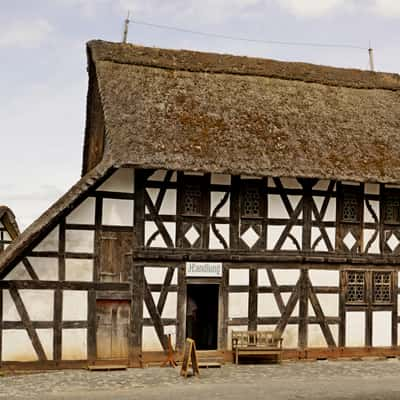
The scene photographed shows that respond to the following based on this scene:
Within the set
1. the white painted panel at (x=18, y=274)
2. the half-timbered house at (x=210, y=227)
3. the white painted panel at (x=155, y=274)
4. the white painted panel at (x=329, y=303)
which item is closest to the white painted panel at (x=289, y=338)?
the half-timbered house at (x=210, y=227)

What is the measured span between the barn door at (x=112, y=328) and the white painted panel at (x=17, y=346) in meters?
1.66

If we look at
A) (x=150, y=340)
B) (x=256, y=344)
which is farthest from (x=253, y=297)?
(x=150, y=340)

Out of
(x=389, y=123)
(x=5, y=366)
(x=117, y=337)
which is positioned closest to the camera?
(x=5, y=366)

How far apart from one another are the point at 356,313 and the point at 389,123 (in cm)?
564

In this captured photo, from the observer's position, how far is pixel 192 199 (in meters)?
18.7

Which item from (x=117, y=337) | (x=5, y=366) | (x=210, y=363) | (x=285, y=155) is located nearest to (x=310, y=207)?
(x=285, y=155)

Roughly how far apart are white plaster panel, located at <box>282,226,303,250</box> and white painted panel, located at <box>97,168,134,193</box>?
438 cm

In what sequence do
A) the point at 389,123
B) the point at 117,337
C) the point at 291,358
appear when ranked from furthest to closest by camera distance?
the point at 389,123 → the point at 291,358 → the point at 117,337

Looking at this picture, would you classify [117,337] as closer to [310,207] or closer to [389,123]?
[310,207]

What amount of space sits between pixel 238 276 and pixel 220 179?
8.37 feet

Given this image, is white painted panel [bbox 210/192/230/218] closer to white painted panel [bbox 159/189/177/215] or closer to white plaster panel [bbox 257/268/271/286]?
white painted panel [bbox 159/189/177/215]

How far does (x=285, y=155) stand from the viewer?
18.8 meters

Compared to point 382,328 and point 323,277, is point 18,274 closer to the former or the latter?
point 323,277

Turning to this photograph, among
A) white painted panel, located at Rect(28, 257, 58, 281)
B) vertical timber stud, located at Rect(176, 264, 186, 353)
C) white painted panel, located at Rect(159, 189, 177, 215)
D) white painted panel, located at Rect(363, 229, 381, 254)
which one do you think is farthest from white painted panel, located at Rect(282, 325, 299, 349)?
white painted panel, located at Rect(28, 257, 58, 281)
